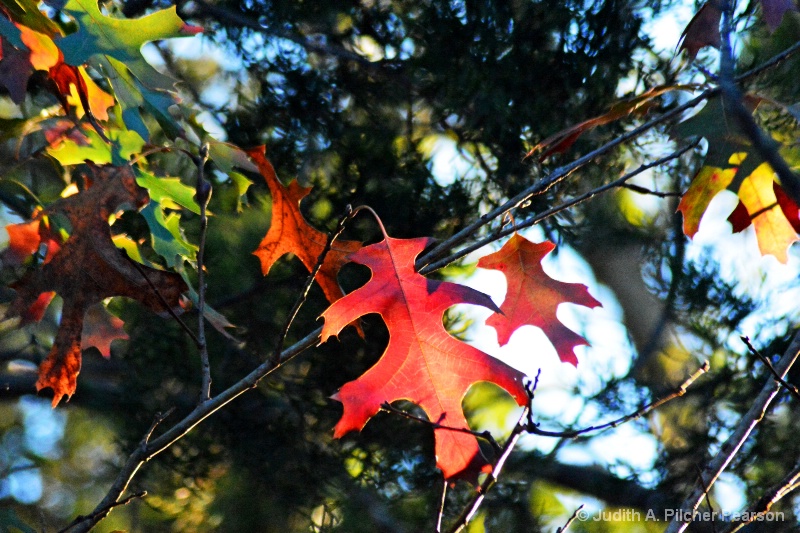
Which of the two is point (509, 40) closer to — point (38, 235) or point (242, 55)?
point (242, 55)

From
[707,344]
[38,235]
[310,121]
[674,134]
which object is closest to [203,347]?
[38,235]

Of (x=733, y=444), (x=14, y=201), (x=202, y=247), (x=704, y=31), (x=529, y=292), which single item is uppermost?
(x=14, y=201)

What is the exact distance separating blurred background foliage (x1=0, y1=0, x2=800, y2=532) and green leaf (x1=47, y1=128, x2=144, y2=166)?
42 cm

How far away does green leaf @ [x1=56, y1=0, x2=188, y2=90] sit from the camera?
1.10 metres

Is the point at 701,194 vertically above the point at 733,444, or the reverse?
the point at 701,194

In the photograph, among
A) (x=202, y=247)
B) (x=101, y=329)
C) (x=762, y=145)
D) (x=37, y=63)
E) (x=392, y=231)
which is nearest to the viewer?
(x=762, y=145)

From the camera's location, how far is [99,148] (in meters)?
1.20

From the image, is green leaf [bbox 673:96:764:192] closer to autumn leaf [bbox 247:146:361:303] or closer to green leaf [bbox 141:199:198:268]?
autumn leaf [bbox 247:146:361:303]

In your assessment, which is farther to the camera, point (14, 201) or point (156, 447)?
point (14, 201)

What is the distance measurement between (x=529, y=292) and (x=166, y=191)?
64cm

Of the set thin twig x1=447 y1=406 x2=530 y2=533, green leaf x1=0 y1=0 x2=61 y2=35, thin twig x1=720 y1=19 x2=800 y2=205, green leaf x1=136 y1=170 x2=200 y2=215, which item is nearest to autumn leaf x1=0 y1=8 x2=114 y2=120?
green leaf x1=0 y1=0 x2=61 y2=35

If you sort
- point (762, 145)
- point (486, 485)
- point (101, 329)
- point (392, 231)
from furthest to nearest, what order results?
point (392, 231) < point (101, 329) < point (486, 485) < point (762, 145)

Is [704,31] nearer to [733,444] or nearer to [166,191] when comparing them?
[733,444]

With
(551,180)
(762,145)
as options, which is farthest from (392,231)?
(762,145)
